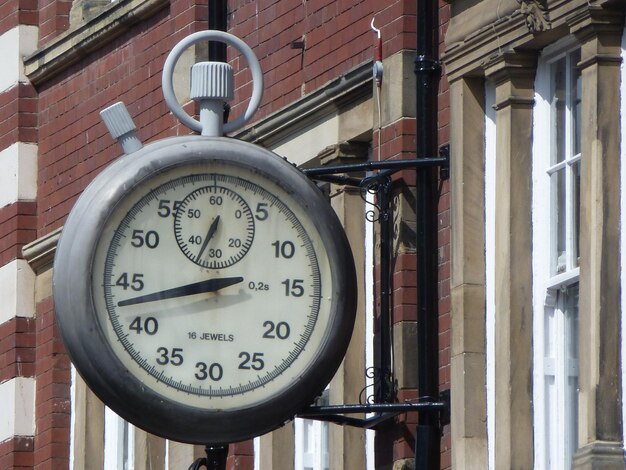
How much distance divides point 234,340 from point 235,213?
50 centimetres

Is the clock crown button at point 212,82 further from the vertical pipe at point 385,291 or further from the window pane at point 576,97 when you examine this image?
the window pane at point 576,97

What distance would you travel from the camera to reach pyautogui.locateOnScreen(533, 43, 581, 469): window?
37.4 ft

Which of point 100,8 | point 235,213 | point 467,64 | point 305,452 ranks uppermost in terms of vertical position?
point 100,8

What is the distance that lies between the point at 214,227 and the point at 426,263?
164 centimetres

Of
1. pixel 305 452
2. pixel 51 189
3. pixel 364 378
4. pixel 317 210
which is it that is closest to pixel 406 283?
pixel 364 378

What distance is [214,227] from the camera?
9.78 meters

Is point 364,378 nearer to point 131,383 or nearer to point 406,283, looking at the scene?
point 406,283

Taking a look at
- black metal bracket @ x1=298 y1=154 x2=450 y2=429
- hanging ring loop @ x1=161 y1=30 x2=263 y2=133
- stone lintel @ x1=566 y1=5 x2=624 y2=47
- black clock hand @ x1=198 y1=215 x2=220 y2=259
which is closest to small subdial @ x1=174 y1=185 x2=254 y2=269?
black clock hand @ x1=198 y1=215 x2=220 y2=259

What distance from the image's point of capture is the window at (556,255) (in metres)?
11.4

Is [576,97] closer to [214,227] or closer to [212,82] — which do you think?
[212,82]

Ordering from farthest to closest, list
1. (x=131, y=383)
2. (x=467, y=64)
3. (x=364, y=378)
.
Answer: (x=364, y=378)
(x=467, y=64)
(x=131, y=383)

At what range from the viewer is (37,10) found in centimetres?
1792

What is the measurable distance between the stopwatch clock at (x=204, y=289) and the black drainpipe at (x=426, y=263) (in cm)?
124

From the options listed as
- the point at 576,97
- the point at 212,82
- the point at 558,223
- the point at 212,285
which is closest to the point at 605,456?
the point at 558,223
